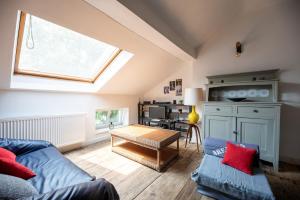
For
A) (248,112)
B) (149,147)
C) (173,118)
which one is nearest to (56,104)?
(149,147)

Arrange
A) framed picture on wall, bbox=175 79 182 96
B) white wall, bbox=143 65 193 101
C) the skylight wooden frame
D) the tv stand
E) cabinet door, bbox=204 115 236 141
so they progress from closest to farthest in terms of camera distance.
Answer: the skylight wooden frame < cabinet door, bbox=204 115 236 141 < the tv stand < white wall, bbox=143 65 193 101 < framed picture on wall, bbox=175 79 182 96

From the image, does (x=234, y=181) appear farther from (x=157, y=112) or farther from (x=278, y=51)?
(x=157, y=112)

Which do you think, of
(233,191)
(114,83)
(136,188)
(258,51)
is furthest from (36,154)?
(258,51)

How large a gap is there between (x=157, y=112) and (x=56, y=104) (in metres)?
2.52

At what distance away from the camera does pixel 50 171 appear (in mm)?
1389

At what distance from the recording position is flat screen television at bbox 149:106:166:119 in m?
4.08

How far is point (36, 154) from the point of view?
5.60 ft

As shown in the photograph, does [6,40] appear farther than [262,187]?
Yes

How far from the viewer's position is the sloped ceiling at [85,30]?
141cm

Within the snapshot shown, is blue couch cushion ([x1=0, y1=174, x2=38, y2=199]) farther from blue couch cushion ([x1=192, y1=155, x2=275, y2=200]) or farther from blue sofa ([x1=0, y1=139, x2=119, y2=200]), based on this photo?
blue couch cushion ([x1=192, y1=155, x2=275, y2=200])

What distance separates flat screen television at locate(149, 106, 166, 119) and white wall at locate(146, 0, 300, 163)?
5.97ft

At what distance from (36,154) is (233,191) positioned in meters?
2.28

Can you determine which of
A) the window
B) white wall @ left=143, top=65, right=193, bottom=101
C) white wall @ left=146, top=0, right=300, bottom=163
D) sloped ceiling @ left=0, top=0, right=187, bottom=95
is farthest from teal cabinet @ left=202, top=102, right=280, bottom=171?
the window

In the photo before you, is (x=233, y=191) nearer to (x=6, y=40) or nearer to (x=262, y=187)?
(x=262, y=187)
